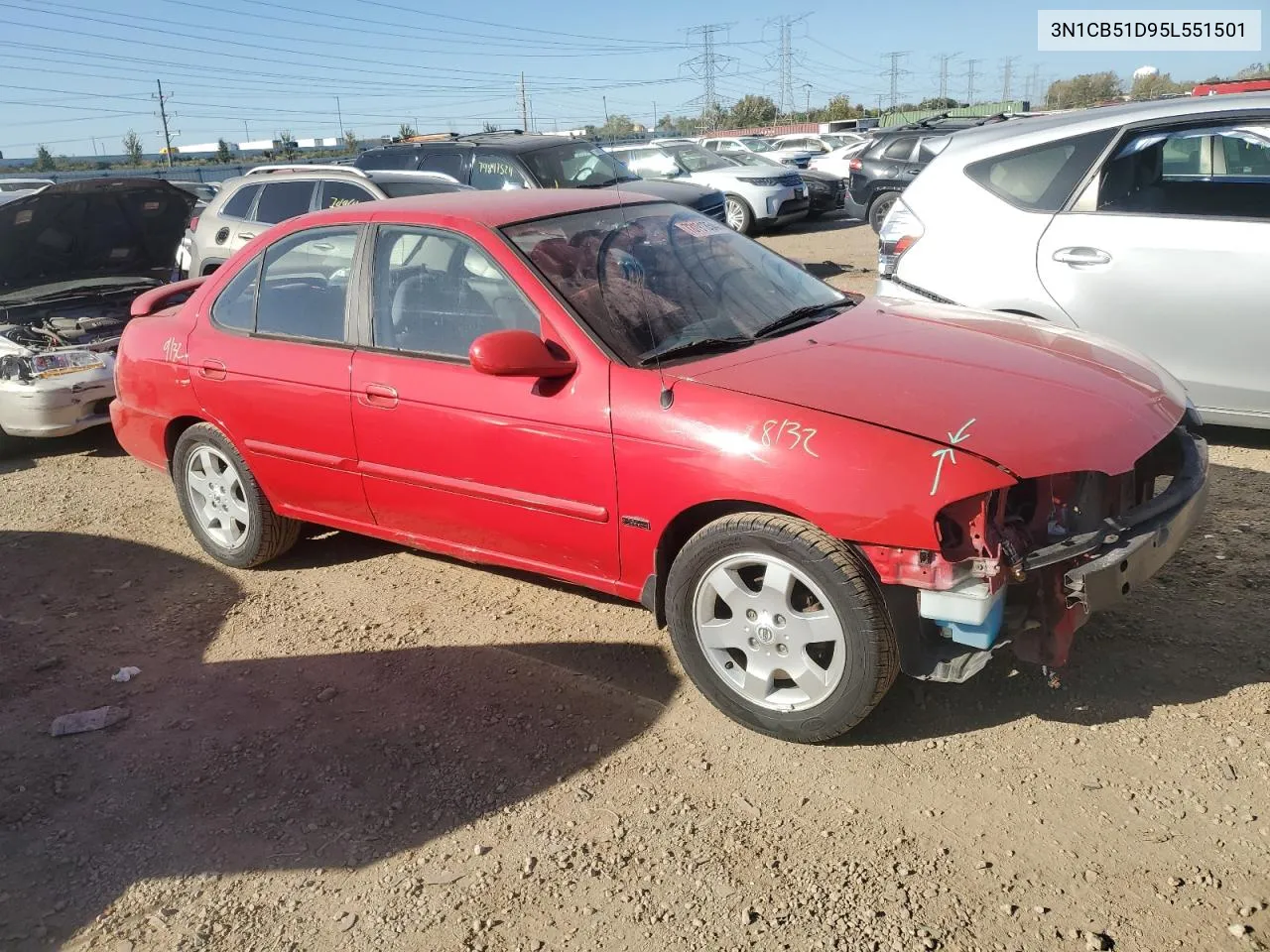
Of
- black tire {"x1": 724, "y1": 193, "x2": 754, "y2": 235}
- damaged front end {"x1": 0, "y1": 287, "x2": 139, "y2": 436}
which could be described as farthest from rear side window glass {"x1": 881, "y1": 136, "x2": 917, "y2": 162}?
Answer: damaged front end {"x1": 0, "y1": 287, "x2": 139, "y2": 436}

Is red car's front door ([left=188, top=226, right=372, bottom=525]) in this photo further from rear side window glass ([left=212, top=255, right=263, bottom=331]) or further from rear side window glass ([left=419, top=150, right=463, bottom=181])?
rear side window glass ([left=419, top=150, right=463, bottom=181])

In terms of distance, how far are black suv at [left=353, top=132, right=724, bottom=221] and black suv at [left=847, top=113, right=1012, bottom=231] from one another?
419cm

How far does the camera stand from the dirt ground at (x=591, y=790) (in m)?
2.56

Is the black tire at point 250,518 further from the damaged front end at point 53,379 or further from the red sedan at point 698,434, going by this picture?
the damaged front end at point 53,379

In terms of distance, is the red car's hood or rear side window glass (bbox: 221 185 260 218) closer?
the red car's hood

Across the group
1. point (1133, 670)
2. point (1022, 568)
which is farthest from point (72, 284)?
point (1133, 670)

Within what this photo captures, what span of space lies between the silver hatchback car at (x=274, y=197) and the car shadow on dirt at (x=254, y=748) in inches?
202

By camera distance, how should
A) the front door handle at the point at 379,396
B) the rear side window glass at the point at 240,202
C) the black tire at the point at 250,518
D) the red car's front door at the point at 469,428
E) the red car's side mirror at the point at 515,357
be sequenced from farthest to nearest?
the rear side window glass at the point at 240,202, the black tire at the point at 250,518, the front door handle at the point at 379,396, the red car's front door at the point at 469,428, the red car's side mirror at the point at 515,357

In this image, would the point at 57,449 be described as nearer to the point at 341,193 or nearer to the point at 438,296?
the point at 341,193

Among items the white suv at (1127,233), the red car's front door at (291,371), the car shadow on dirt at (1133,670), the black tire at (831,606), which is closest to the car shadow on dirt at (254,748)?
the black tire at (831,606)

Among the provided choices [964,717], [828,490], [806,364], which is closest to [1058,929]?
[964,717]

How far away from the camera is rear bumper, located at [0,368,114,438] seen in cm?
676

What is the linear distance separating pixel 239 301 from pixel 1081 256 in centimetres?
407

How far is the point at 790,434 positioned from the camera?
3027 millimetres
